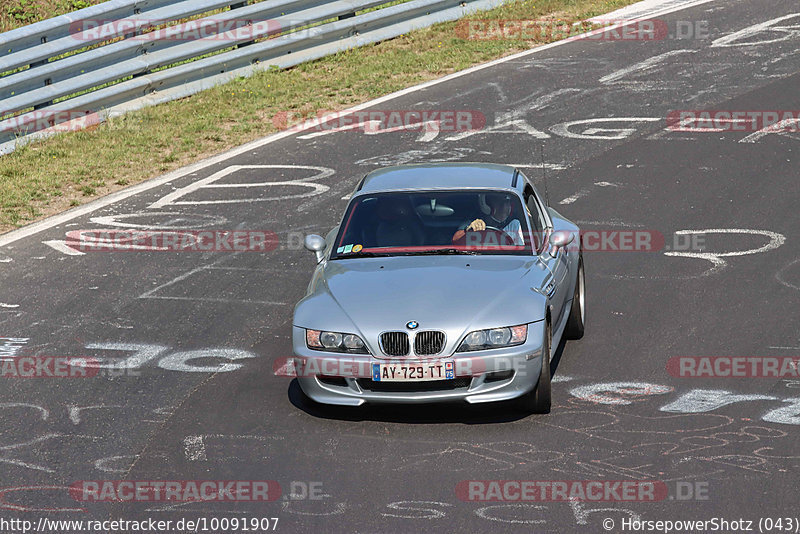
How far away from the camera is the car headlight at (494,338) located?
7500 mm

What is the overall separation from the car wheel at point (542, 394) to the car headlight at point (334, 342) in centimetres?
114

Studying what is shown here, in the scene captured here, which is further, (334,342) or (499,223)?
(499,223)

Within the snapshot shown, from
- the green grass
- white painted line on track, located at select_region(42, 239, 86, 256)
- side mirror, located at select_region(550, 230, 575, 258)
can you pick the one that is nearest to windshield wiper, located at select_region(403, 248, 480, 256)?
side mirror, located at select_region(550, 230, 575, 258)

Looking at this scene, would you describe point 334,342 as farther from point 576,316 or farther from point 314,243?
point 576,316

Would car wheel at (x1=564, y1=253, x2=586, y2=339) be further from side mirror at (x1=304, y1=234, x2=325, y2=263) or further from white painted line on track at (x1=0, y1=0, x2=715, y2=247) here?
white painted line on track at (x1=0, y1=0, x2=715, y2=247)

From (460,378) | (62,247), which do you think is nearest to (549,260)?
(460,378)

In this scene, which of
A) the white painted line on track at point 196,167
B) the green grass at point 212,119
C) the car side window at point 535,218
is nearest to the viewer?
the car side window at point 535,218

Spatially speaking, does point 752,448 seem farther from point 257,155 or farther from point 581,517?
point 257,155

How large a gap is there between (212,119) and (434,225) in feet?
26.2

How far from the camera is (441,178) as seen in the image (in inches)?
367

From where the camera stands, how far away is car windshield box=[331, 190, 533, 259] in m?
8.73

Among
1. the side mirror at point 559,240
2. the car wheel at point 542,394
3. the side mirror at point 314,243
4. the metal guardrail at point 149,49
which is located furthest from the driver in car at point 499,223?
the metal guardrail at point 149,49

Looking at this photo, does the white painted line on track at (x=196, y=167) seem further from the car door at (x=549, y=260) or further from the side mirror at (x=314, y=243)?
the car door at (x=549, y=260)

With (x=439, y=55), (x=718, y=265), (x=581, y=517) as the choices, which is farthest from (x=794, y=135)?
(x=581, y=517)
